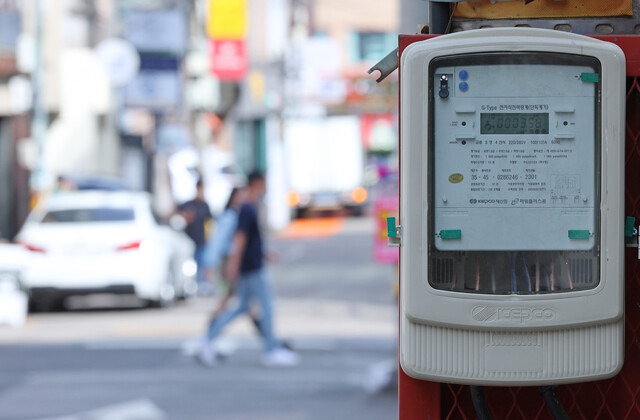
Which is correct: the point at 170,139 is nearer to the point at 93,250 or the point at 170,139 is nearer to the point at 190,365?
the point at 93,250

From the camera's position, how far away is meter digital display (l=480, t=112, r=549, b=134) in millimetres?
3477

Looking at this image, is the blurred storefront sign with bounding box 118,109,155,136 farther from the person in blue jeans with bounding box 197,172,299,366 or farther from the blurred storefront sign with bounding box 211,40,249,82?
the person in blue jeans with bounding box 197,172,299,366

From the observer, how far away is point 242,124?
46094 millimetres

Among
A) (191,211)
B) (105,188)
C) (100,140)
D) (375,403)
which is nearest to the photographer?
(375,403)

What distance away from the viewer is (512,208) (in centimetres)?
345

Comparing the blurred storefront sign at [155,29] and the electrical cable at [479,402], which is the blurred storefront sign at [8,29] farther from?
the electrical cable at [479,402]

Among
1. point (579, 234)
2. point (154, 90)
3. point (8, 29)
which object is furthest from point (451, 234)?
point (154, 90)

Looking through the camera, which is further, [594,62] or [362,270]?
[362,270]

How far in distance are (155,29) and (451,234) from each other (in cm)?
2346

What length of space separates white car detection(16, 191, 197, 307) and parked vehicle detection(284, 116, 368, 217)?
27786 mm

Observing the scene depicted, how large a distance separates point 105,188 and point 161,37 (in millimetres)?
3843

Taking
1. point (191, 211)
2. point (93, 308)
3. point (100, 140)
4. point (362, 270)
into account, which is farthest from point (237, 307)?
point (100, 140)

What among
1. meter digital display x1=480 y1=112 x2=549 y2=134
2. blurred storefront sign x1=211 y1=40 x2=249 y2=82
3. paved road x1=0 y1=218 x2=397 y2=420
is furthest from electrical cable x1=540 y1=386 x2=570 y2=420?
blurred storefront sign x1=211 y1=40 x2=249 y2=82

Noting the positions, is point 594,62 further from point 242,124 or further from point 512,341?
point 242,124
